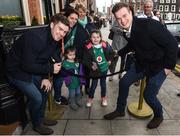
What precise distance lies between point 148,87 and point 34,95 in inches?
67.5

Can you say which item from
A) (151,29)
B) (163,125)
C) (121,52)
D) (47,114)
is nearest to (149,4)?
(121,52)

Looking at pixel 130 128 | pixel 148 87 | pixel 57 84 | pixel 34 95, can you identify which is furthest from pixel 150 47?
pixel 57 84

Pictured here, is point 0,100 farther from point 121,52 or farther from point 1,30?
point 121,52

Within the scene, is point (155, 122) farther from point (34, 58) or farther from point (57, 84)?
point (34, 58)

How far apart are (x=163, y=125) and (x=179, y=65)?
480cm

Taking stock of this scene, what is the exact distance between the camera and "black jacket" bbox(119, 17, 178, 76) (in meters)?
3.05

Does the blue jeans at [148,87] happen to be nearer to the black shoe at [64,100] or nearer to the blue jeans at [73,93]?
the blue jeans at [73,93]

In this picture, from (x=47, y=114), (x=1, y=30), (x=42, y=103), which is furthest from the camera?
(x=47, y=114)

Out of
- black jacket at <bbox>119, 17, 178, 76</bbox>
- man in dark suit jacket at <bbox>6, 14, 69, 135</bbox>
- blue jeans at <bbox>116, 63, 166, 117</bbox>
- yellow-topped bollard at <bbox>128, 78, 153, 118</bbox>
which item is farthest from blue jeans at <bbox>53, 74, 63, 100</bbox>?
black jacket at <bbox>119, 17, 178, 76</bbox>

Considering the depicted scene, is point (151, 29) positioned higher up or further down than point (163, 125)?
higher up

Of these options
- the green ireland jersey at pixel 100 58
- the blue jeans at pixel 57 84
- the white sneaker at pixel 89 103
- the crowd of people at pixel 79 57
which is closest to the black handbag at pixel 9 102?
the crowd of people at pixel 79 57

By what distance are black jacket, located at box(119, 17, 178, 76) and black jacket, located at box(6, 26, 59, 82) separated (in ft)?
3.92

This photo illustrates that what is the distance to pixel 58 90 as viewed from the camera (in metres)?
4.46

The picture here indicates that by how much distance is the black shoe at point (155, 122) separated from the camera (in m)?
3.63
